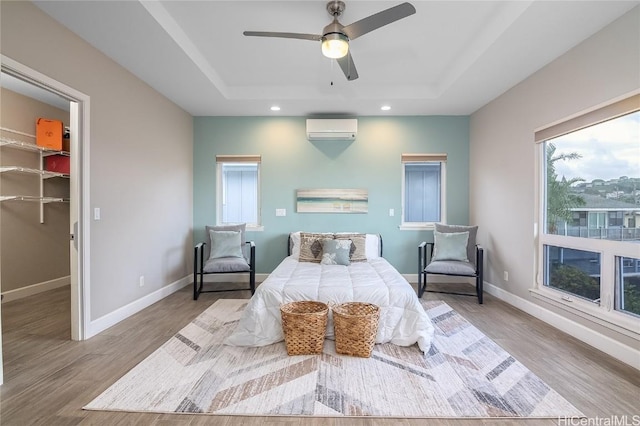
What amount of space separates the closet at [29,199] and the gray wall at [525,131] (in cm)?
581

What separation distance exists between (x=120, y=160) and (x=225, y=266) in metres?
1.67

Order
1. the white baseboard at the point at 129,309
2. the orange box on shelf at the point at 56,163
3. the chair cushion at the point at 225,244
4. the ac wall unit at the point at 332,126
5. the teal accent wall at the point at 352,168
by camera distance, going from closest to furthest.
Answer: the white baseboard at the point at 129,309, the chair cushion at the point at 225,244, the orange box on shelf at the point at 56,163, the ac wall unit at the point at 332,126, the teal accent wall at the point at 352,168

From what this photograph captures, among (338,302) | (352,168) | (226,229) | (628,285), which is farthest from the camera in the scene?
(352,168)

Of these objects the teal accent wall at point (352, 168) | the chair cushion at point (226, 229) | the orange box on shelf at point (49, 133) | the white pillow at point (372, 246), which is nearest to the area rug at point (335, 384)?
the white pillow at point (372, 246)

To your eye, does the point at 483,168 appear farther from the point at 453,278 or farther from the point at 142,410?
the point at 142,410

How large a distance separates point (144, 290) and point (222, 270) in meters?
0.89

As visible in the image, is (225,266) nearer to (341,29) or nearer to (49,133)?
(341,29)

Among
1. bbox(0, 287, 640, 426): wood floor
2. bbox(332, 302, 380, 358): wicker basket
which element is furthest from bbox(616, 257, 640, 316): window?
bbox(332, 302, 380, 358): wicker basket

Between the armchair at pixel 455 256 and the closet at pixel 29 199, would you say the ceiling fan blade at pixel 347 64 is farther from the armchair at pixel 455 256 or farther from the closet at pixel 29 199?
the closet at pixel 29 199

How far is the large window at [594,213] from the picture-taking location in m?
2.33

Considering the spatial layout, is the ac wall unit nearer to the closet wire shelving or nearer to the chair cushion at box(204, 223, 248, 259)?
the chair cushion at box(204, 223, 248, 259)

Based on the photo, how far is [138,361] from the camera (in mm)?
2312

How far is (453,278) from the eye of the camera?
465 cm

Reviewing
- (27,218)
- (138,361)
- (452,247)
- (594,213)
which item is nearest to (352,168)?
(452,247)
